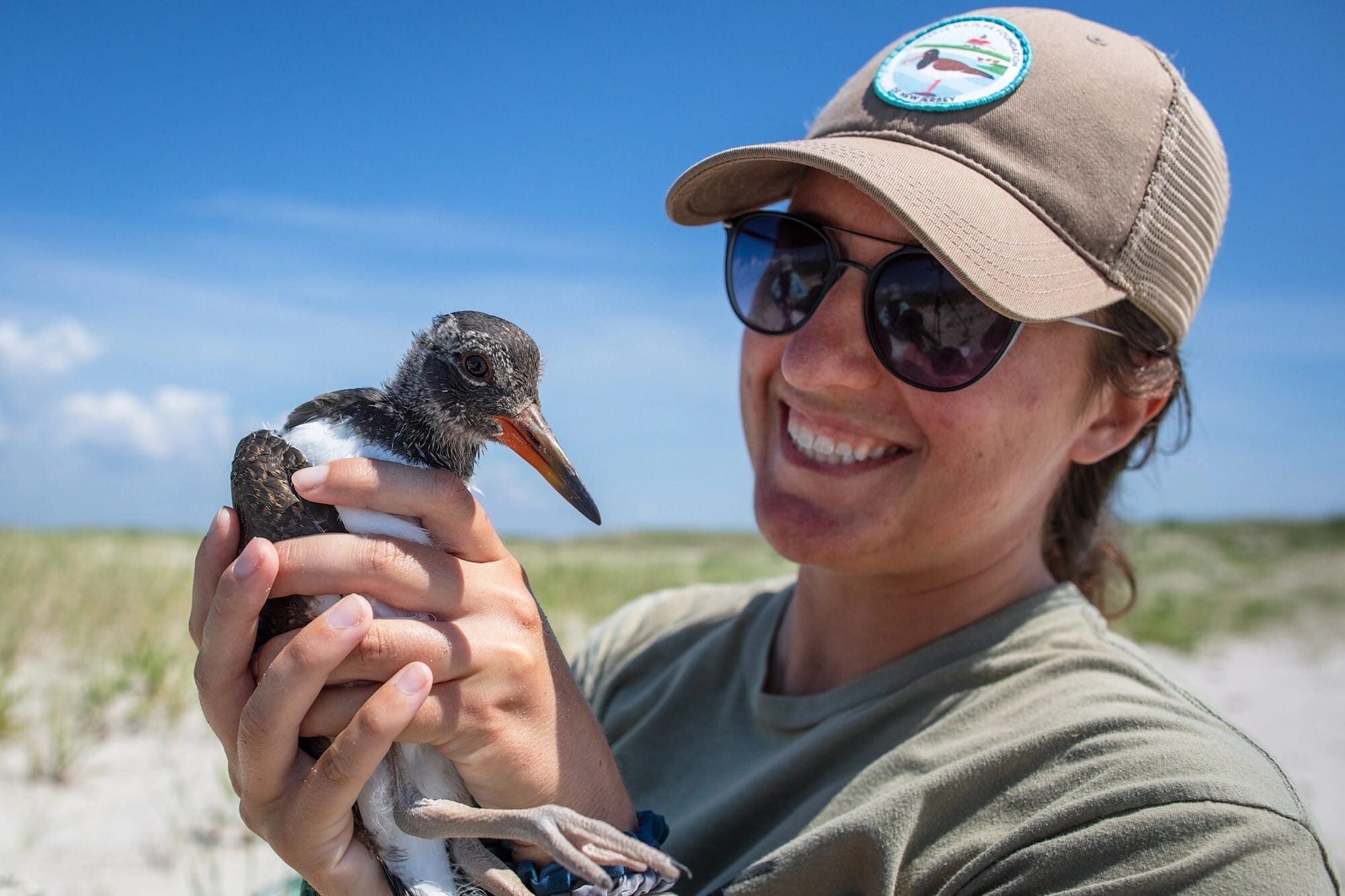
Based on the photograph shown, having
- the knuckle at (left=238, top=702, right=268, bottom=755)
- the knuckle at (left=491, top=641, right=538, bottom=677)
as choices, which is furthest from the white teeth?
the knuckle at (left=238, top=702, right=268, bottom=755)

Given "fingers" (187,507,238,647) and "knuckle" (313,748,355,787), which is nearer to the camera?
"knuckle" (313,748,355,787)

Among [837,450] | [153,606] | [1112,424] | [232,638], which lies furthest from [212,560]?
[153,606]

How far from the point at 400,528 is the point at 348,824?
24.9 inches

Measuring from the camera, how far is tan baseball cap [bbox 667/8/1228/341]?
82.5 inches

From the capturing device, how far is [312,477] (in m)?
1.93

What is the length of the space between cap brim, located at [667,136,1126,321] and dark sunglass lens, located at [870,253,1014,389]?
153 millimetres

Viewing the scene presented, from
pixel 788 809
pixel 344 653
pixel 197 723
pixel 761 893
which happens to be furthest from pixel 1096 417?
pixel 197 723

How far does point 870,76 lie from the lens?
2547mm

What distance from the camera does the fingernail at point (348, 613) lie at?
5.66ft

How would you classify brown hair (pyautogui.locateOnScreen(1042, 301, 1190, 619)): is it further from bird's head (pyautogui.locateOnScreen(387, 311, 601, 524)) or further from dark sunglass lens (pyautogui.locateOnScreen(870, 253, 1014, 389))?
bird's head (pyautogui.locateOnScreen(387, 311, 601, 524))

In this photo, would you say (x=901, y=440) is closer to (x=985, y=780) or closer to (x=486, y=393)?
(x=985, y=780)

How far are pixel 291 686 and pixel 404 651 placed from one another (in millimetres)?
214

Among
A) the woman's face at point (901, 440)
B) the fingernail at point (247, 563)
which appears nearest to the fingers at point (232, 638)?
the fingernail at point (247, 563)

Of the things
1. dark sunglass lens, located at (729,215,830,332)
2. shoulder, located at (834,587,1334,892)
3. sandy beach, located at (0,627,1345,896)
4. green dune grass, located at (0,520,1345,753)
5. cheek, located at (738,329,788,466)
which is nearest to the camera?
shoulder, located at (834,587,1334,892)
